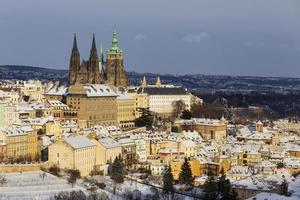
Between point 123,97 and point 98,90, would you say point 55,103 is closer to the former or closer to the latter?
point 98,90

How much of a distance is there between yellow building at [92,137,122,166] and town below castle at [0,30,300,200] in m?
0.07

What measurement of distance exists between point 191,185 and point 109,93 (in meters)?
30.2

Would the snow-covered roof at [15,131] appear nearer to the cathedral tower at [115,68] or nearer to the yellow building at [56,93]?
the yellow building at [56,93]

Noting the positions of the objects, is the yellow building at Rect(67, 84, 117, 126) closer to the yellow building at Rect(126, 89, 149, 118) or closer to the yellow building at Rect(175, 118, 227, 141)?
the yellow building at Rect(126, 89, 149, 118)

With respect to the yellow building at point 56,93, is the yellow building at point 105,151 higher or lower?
lower

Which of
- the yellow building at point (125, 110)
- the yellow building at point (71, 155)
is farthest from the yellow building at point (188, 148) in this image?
the yellow building at point (125, 110)

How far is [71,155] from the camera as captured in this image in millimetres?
A: 54750

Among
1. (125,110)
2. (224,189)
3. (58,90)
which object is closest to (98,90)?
(58,90)

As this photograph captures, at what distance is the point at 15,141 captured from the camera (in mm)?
58719

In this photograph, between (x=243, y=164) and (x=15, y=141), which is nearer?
(x=15, y=141)

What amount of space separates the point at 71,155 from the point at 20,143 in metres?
5.79

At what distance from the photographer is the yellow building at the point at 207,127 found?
79956 mm

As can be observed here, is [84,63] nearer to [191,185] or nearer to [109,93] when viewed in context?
[109,93]

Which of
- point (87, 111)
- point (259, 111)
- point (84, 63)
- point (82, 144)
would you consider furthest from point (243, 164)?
point (259, 111)
